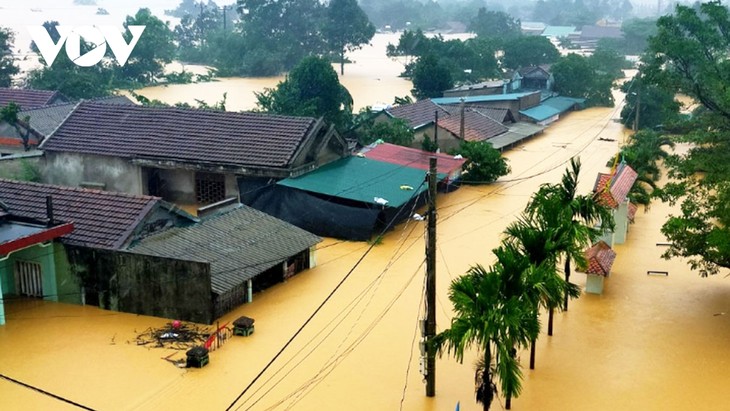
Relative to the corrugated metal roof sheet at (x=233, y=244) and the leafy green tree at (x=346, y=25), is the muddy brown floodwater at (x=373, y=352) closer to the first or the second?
the corrugated metal roof sheet at (x=233, y=244)

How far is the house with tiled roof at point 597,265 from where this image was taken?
19688mm

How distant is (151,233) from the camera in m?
19.2

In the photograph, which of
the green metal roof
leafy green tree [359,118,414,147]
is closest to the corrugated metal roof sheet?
the green metal roof

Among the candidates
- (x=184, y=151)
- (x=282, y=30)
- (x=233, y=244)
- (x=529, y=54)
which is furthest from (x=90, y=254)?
(x=282, y=30)

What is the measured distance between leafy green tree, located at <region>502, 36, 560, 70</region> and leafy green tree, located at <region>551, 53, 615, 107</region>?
32.1 feet

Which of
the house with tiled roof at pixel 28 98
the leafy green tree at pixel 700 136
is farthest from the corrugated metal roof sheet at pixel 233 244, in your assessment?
the house with tiled roof at pixel 28 98

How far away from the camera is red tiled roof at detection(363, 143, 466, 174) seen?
29.2 m

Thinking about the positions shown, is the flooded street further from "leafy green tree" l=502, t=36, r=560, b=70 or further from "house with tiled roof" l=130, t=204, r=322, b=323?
"house with tiled roof" l=130, t=204, r=322, b=323

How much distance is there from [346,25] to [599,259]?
52598mm

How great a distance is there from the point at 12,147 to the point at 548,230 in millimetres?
23422

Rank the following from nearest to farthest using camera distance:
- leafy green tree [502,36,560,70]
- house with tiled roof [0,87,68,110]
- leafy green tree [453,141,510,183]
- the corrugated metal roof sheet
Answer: the corrugated metal roof sheet → leafy green tree [453,141,510,183] → house with tiled roof [0,87,68,110] → leafy green tree [502,36,560,70]

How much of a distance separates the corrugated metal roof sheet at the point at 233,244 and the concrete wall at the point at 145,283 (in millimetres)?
372

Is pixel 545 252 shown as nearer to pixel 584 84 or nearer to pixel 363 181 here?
pixel 363 181

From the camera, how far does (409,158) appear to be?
30.3m
